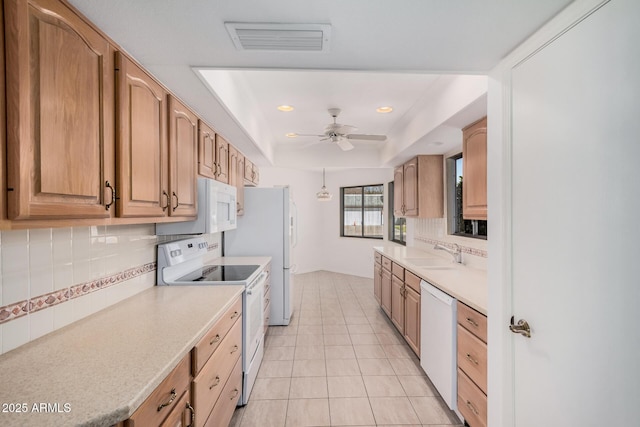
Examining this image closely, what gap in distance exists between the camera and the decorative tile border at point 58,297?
1.13 meters

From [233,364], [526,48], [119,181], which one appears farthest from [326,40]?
[233,364]

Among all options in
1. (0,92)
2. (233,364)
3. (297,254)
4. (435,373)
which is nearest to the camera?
(0,92)

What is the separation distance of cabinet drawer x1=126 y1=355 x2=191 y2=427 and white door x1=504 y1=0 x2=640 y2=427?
1.49 metres

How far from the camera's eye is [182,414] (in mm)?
1251

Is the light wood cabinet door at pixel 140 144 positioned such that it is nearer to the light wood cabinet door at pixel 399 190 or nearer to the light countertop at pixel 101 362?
the light countertop at pixel 101 362

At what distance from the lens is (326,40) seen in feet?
4.22

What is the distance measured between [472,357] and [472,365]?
0.05m

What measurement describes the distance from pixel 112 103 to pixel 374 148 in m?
4.33

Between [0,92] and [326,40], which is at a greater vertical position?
[326,40]

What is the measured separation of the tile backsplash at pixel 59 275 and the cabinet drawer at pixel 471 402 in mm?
2228

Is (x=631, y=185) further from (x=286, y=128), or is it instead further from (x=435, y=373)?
(x=286, y=128)

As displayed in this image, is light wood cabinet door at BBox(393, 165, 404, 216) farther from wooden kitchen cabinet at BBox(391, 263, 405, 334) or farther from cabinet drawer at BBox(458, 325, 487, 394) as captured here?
cabinet drawer at BBox(458, 325, 487, 394)

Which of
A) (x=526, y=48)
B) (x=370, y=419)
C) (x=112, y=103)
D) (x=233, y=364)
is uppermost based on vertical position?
(x=526, y=48)

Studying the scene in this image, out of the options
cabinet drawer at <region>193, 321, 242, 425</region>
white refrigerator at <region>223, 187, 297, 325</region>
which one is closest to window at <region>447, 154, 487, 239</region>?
white refrigerator at <region>223, 187, 297, 325</region>
